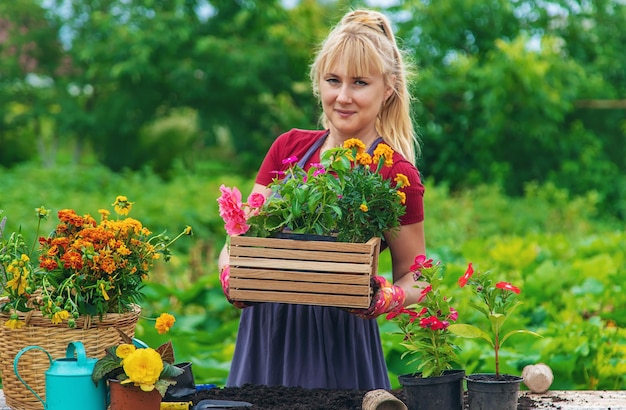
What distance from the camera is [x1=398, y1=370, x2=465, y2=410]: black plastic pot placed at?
1920mm

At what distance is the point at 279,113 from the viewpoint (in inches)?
478

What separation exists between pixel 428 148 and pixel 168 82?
157 inches

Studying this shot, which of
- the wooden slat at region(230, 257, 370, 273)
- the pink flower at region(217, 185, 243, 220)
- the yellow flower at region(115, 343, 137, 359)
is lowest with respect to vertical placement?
the yellow flower at region(115, 343, 137, 359)

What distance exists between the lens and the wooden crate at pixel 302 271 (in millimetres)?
1989

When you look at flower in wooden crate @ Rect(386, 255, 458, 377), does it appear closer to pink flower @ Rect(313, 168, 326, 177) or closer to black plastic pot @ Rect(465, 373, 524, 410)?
black plastic pot @ Rect(465, 373, 524, 410)

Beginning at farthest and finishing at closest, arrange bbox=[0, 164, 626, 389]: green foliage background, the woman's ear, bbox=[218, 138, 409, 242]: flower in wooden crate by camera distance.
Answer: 1. bbox=[0, 164, 626, 389]: green foliage background
2. the woman's ear
3. bbox=[218, 138, 409, 242]: flower in wooden crate

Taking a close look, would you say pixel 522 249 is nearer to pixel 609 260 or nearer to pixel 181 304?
pixel 609 260

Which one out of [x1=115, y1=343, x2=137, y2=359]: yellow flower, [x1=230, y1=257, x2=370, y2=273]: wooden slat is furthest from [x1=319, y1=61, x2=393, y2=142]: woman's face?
[x1=115, y1=343, x2=137, y2=359]: yellow flower

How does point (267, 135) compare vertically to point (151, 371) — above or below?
above

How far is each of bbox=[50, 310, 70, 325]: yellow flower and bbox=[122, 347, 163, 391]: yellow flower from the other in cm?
16

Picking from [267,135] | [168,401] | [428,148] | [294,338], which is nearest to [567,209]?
[428,148]

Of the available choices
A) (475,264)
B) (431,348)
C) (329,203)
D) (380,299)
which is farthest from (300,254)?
(475,264)

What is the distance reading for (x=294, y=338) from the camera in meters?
2.51

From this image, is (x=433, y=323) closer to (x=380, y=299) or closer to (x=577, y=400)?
(x=380, y=299)
